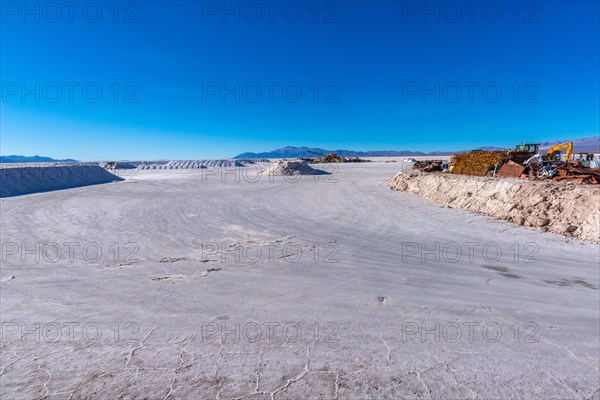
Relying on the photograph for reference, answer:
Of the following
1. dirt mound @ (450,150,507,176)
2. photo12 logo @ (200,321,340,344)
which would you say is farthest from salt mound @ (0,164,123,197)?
dirt mound @ (450,150,507,176)

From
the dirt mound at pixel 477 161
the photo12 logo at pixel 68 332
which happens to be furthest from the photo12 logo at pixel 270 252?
the dirt mound at pixel 477 161

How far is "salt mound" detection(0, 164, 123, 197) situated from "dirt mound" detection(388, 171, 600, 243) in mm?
24186

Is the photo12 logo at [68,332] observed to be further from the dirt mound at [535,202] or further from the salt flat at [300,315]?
the dirt mound at [535,202]

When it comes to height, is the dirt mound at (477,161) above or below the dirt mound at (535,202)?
above

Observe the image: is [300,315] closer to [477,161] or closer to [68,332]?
[68,332]

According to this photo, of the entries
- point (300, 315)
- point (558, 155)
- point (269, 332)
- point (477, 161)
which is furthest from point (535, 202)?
point (558, 155)

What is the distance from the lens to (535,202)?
916 cm

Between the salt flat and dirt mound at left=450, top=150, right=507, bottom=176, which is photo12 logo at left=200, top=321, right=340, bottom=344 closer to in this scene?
the salt flat

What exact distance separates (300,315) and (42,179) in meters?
26.3

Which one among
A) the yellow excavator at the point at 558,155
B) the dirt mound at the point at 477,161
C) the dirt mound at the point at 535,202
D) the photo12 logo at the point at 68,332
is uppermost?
the yellow excavator at the point at 558,155

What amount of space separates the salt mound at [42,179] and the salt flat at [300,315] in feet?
49.1

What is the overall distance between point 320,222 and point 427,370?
23.1 feet

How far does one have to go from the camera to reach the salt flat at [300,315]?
285cm

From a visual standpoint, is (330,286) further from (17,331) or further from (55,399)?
(17,331)
